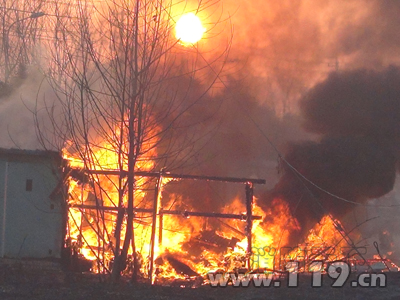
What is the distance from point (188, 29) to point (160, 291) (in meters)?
4.70

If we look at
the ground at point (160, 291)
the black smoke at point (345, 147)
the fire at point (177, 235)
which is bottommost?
the ground at point (160, 291)

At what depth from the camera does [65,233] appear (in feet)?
27.0

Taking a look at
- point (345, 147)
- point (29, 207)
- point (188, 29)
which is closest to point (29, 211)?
point (29, 207)

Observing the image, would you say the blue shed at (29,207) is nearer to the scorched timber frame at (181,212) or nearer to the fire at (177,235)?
the fire at (177,235)

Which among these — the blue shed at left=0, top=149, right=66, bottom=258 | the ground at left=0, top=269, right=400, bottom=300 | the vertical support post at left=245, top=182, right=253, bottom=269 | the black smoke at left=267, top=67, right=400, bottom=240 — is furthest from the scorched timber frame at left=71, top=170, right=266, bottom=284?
the black smoke at left=267, top=67, right=400, bottom=240

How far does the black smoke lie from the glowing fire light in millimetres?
5083

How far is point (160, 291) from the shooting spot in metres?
6.68

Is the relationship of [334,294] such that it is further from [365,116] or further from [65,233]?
[365,116]

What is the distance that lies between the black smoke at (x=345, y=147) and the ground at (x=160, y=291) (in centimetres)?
556

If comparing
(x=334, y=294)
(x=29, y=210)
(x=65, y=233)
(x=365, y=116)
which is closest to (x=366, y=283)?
(x=334, y=294)

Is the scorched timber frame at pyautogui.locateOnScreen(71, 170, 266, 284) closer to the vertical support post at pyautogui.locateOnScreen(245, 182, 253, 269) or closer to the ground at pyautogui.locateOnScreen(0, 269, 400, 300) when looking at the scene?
the vertical support post at pyautogui.locateOnScreen(245, 182, 253, 269)

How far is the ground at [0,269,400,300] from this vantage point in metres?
6.12

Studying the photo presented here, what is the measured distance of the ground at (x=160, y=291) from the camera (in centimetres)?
612

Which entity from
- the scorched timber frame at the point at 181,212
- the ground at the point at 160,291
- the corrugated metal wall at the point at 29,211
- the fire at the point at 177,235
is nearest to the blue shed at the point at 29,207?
the corrugated metal wall at the point at 29,211
